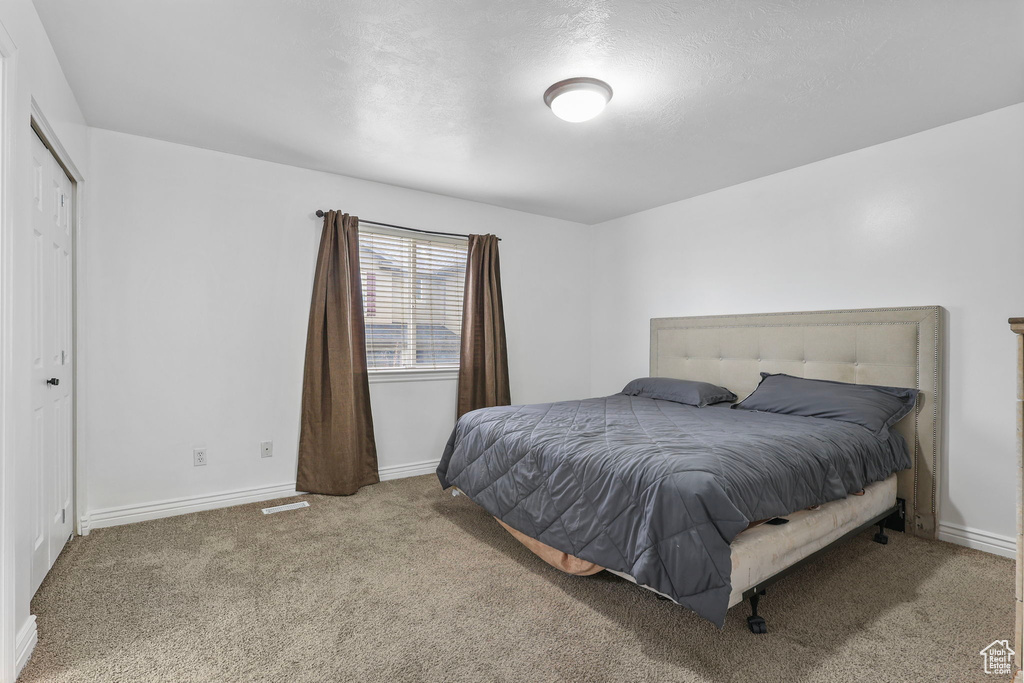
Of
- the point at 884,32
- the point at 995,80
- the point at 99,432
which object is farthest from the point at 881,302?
the point at 99,432

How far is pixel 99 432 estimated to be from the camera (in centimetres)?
291

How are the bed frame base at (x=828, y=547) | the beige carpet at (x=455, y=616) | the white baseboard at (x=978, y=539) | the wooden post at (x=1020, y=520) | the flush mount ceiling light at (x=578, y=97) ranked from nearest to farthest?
1. the wooden post at (x=1020, y=520)
2. the beige carpet at (x=455, y=616)
3. the bed frame base at (x=828, y=547)
4. the flush mount ceiling light at (x=578, y=97)
5. the white baseboard at (x=978, y=539)

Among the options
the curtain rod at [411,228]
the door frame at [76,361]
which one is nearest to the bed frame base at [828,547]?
the curtain rod at [411,228]

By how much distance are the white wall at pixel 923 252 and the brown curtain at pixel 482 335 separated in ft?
Answer: 5.37

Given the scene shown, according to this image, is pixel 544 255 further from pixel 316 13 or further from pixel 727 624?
pixel 727 624

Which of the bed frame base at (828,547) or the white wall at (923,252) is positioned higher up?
the white wall at (923,252)

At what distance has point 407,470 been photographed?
3998mm

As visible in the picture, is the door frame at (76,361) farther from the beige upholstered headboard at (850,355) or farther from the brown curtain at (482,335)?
the beige upholstered headboard at (850,355)

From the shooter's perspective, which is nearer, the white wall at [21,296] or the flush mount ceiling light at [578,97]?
the white wall at [21,296]

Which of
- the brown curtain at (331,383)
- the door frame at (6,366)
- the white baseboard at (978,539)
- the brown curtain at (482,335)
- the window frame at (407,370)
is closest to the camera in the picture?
the door frame at (6,366)

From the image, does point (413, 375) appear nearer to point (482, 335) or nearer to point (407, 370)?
point (407, 370)

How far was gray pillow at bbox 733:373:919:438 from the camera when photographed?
108 inches

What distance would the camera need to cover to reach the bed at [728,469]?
1.74 m

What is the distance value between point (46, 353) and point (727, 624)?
121 inches
